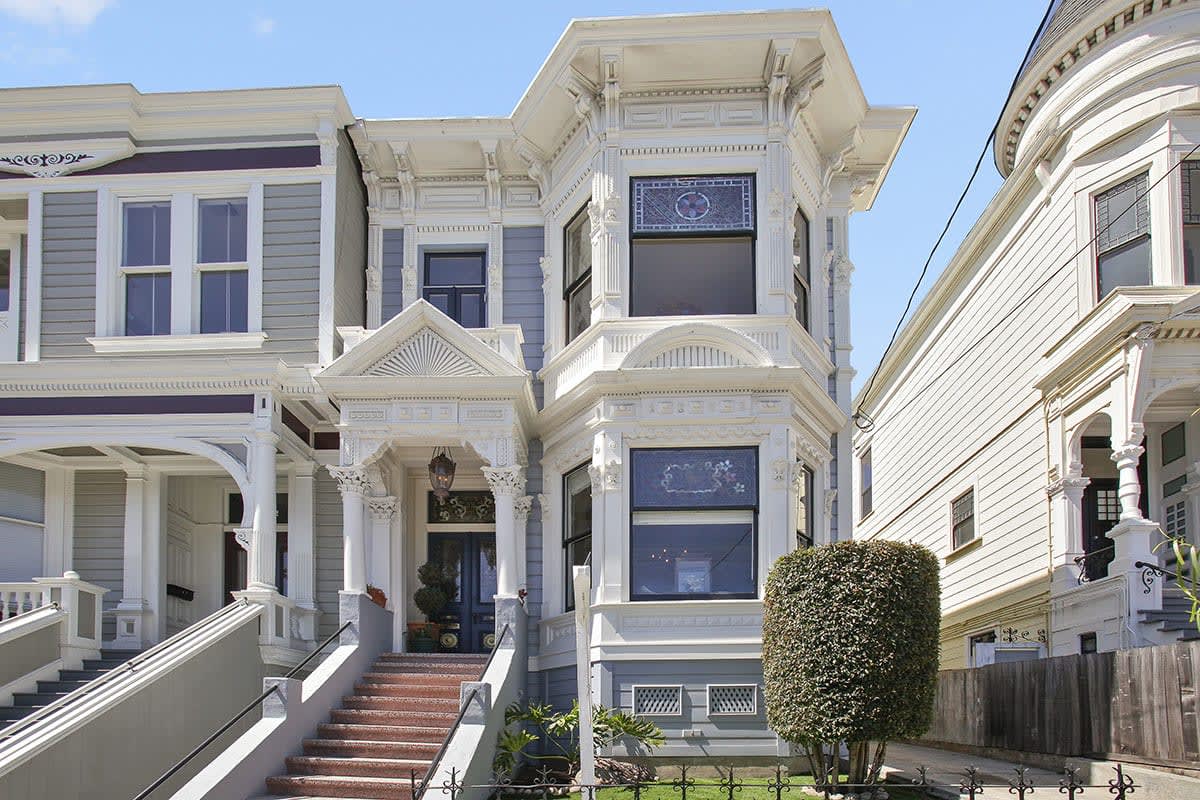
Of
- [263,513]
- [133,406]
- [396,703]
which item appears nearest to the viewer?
[396,703]

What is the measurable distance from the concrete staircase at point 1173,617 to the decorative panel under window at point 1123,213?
15.6 ft

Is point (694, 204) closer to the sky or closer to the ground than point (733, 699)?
closer to the sky

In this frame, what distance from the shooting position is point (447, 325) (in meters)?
16.1

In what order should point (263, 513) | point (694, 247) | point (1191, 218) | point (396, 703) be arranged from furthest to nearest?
point (1191, 218)
point (694, 247)
point (263, 513)
point (396, 703)

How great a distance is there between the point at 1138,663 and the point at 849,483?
4.97m

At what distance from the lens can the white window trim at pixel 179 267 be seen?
58.5 ft

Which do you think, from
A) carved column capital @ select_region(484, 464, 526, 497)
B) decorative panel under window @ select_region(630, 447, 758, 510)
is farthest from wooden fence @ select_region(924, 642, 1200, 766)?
carved column capital @ select_region(484, 464, 526, 497)

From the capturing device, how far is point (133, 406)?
55.6 feet

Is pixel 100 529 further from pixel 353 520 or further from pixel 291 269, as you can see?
pixel 353 520

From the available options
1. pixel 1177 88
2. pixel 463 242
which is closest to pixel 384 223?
pixel 463 242

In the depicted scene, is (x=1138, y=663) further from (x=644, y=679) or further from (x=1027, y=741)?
(x=644, y=679)

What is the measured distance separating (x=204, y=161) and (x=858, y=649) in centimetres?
1107

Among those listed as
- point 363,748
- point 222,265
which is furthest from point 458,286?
point 363,748

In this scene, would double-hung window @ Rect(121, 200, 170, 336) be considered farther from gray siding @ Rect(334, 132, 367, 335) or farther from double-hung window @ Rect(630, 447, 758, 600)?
double-hung window @ Rect(630, 447, 758, 600)
